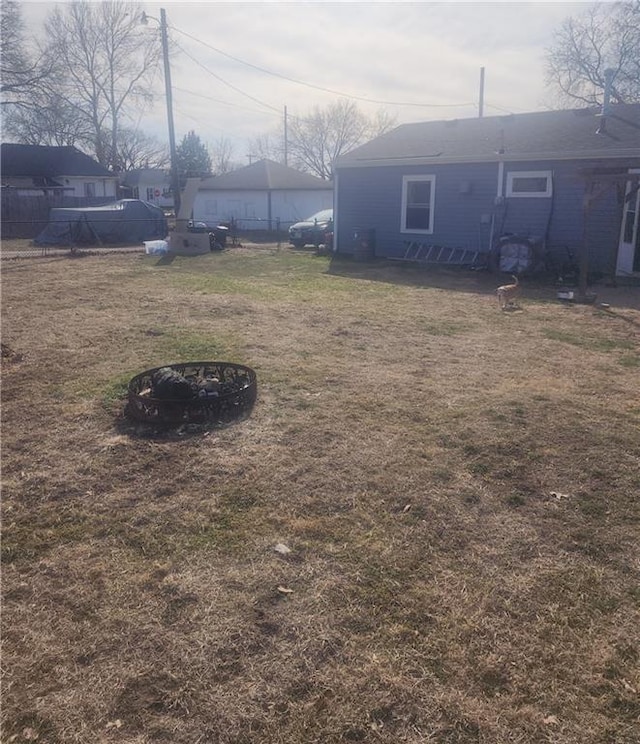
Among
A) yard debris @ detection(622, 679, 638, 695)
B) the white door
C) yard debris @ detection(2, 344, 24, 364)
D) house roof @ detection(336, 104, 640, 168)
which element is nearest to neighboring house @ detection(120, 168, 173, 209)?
house roof @ detection(336, 104, 640, 168)

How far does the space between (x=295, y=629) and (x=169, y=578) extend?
708 mm

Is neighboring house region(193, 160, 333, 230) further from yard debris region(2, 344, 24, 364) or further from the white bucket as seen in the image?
yard debris region(2, 344, 24, 364)

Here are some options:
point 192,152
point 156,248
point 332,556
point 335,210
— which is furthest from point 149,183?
point 332,556

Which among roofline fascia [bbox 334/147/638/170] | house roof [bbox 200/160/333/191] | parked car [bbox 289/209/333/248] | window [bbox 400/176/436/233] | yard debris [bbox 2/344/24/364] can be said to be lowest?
yard debris [bbox 2/344/24/364]

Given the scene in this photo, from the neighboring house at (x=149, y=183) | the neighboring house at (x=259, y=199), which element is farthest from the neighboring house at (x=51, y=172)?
the neighboring house at (x=259, y=199)

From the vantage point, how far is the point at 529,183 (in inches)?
523

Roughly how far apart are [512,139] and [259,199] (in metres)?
15.5

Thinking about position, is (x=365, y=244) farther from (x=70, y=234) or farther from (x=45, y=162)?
(x=45, y=162)

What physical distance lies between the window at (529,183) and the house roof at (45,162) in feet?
108

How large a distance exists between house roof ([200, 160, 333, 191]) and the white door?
17.6 m

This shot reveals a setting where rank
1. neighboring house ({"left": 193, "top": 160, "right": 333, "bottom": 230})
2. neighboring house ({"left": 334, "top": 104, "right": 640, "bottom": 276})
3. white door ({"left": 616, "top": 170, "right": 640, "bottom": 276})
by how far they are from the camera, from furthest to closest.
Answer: neighboring house ({"left": 193, "top": 160, "right": 333, "bottom": 230}) → neighboring house ({"left": 334, "top": 104, "right": 640, "bottom": 276}) → white door ({"left": 616, "top": 170, "right": 640, "bottom": 276})

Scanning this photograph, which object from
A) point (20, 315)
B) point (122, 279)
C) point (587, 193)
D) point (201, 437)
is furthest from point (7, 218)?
point (201, 437)

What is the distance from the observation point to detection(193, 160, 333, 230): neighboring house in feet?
89.4

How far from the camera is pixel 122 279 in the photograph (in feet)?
41.4
